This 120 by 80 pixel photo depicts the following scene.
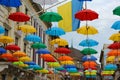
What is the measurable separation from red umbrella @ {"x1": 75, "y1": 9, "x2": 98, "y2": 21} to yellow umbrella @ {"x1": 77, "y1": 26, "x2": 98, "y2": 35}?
128 inches

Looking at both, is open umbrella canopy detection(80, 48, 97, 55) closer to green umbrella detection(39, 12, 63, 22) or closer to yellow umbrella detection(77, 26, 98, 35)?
yellow umbrella detection(77, 26, 98, 35)

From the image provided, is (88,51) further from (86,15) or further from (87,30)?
(86,15)

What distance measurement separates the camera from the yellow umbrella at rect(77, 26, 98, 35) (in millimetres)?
22306

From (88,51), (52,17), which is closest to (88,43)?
(88,51)

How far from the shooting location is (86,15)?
61.3 ft

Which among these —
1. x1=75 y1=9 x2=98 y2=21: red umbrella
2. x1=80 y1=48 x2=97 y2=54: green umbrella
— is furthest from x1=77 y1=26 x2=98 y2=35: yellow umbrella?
x1=80 y1=48 x2=97 y2=54: green umbrella

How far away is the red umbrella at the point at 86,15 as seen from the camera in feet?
61.0

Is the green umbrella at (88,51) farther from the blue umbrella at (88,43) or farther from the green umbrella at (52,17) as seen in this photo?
the green umbrella at (52,17)

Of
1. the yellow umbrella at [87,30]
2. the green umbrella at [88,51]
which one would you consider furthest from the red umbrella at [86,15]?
the green umbrella at [88,51]

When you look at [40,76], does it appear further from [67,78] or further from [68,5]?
[68,5]

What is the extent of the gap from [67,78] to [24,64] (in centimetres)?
3710

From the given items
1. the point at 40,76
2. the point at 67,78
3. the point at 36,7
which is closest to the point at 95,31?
the point at 36,7

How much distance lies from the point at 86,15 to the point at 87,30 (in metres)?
4.07

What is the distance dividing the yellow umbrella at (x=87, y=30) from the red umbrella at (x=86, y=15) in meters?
3.25
